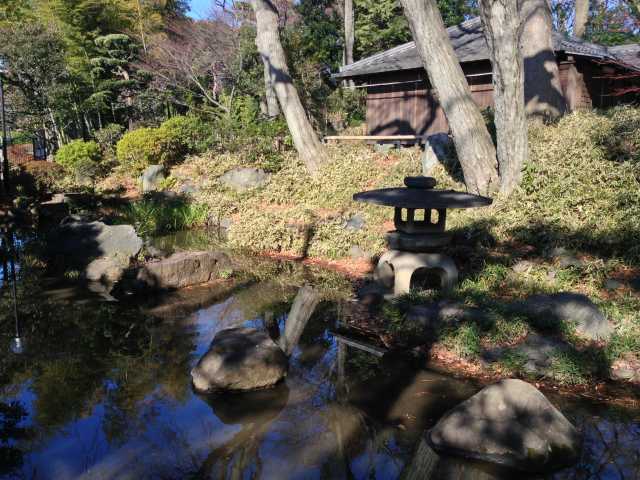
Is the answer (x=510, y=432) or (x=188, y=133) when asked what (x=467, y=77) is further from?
(x=510, y=432)

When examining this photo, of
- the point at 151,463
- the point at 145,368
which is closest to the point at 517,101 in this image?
the point at 145,368

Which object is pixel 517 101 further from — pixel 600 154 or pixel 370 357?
pixel 370 357

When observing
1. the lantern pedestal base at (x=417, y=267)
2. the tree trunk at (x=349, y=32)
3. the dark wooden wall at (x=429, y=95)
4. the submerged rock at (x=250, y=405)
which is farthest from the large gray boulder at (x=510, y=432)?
the tree trunk at (x=349, y=32)

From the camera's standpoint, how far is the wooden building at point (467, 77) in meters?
13.5

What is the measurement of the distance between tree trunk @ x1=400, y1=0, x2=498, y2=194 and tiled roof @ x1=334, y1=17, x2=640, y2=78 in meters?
4.28

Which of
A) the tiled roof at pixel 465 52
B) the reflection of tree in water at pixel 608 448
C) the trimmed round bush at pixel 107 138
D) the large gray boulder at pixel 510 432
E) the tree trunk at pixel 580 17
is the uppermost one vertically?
the tree trunk at pixel 580 17

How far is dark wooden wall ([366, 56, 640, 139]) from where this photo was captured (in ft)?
45.8

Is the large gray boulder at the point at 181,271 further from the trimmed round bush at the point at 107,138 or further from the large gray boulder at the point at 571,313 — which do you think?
the trimmed round bush at the point at 107,138

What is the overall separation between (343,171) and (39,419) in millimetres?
9920

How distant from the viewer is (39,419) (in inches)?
167

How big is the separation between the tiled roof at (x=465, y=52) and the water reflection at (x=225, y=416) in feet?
34.5

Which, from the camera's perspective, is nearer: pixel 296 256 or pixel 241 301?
pixel 241 301

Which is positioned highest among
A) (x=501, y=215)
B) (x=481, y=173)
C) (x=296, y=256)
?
(x=481, y=173)

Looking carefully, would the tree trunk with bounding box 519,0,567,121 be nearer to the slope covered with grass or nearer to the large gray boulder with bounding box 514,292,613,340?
the slope covered with grass
